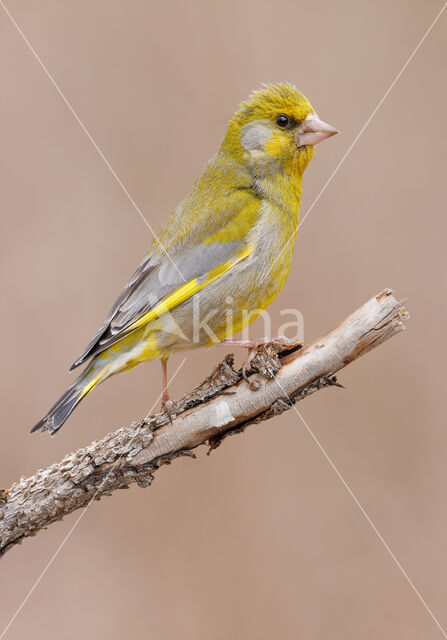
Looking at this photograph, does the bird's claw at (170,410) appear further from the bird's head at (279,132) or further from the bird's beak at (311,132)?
the bird's beak at (311,132)

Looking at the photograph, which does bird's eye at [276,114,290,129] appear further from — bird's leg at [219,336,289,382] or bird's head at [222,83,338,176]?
bird's leg at [219,336,289,382]

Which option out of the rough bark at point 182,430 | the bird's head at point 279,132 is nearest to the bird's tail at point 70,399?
the rough bark at point 182,430

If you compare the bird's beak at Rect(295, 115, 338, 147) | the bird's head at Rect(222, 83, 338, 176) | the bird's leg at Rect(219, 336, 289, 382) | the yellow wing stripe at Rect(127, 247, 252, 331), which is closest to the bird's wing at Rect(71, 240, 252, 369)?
the yellow wing stripe at Rect(127, 247, 252, 331)

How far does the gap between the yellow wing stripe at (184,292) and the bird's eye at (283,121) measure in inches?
25.7

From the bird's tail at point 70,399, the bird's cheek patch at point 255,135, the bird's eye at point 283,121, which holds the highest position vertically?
the bird's eye at point 283,121

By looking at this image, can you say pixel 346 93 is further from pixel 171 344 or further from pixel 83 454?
pixel 83 454

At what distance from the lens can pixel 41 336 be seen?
4.77 meters

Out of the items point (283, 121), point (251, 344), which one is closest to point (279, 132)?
point (283, 121)

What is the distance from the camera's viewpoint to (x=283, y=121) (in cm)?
359

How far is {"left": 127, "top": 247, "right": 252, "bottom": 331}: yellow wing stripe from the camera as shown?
10.6 feet

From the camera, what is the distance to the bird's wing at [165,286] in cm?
322

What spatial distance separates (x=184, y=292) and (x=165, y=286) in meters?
0.10

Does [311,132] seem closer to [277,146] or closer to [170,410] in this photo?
[277,146]

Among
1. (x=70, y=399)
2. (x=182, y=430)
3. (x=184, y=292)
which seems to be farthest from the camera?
(x=184, y=292)
